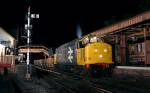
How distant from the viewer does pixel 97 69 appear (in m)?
23.7

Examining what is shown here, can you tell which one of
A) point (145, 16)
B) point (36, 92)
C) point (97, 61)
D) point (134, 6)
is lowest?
point (36, 92)

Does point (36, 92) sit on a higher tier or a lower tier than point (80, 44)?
lower

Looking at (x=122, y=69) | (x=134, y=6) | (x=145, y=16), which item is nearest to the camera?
(x=145, y=16)

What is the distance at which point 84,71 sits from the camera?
24812 millimetres

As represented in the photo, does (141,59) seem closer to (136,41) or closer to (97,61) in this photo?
(136,41)

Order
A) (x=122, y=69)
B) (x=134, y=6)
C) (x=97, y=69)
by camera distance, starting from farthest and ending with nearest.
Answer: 1. (x=134, y=6)
2. (x=122, y=69)
3. (x=97, y=69)

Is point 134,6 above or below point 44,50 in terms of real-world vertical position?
above

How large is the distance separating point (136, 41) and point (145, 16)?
28.9 feet

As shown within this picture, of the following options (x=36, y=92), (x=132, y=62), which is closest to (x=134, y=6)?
(x=132, y=62)

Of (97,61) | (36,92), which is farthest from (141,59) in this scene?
(36,92)

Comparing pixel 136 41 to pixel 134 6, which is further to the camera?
pixel 134 6

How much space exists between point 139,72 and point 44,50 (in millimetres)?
84191

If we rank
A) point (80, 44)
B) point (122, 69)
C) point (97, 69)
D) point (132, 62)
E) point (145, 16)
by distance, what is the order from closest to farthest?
point (145, 16)
point (97, 69)
point (80, 44)
point (122, 69)
point (132, 62)

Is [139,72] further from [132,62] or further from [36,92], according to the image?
[36,92]
